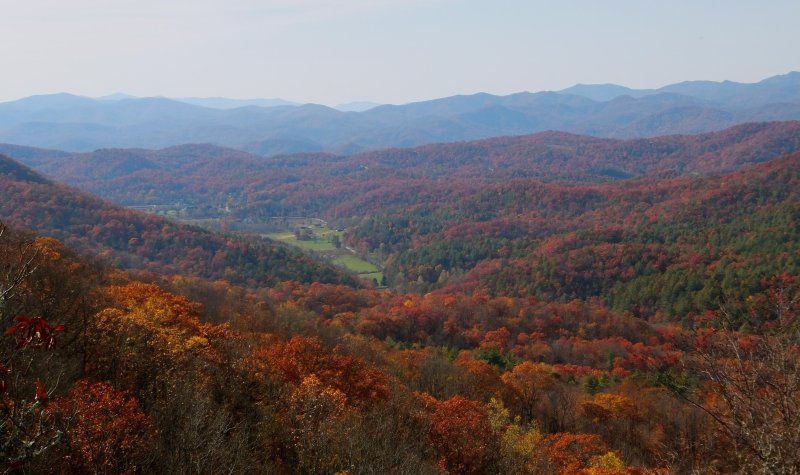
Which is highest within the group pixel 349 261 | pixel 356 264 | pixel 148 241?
pixel 148 241

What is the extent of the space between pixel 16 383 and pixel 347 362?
65.1 feet

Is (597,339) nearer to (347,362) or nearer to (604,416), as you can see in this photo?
(604,416)

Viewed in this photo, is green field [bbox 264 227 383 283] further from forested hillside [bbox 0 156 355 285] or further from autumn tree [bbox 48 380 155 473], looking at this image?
autumn tree [bbox 48 380 155 473]

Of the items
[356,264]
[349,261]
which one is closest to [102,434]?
[356,264]

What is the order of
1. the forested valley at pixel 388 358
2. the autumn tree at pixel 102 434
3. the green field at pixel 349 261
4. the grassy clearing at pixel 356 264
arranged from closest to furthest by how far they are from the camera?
the forested valley at pixel 388 358 < the autumn tree at pixel 102 434 < the green field at pixel 349 261 < the grassy clearing at pixel 356 264

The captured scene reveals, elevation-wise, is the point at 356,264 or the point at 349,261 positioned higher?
the point at 349,261

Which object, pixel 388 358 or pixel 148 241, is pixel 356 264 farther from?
pixel 388 358

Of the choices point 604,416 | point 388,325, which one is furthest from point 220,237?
point 604,416

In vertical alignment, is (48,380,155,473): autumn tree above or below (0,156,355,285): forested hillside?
above

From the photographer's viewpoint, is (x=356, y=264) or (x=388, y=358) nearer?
(x=388, y=358)

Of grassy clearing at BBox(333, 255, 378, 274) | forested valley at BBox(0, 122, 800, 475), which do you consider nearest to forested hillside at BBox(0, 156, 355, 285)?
forested valley at BBox(0, 122, 800, 475)

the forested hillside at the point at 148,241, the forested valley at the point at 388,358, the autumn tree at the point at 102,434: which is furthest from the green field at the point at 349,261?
the autumn tree at the point at 102,434

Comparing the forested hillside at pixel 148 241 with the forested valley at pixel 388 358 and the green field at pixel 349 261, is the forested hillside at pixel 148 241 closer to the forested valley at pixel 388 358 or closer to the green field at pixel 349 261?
the forested valley at pixel 388 358

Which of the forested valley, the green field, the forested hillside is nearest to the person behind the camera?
the forested valley
